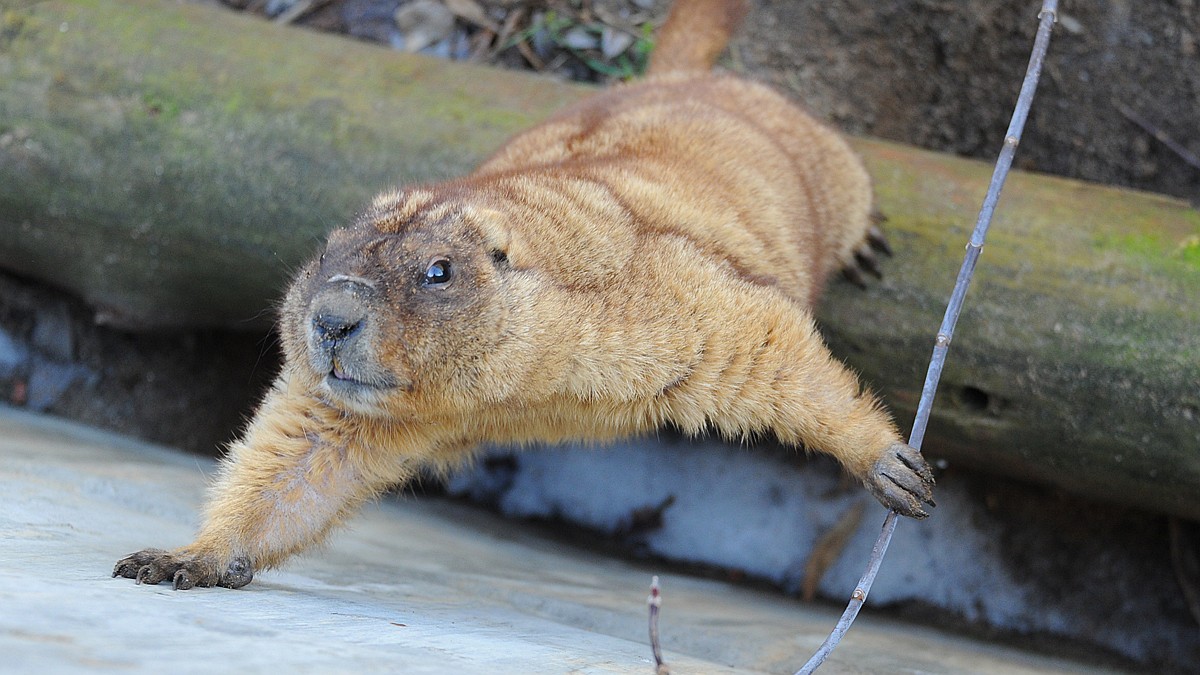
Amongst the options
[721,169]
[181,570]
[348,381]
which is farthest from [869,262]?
[181,570]

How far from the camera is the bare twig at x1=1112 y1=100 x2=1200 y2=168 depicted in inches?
227

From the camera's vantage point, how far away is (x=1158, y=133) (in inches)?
228

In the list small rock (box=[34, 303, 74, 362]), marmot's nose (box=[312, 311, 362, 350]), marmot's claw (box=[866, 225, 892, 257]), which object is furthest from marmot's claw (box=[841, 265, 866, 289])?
small rock (box=[34, 303, 74, 362])

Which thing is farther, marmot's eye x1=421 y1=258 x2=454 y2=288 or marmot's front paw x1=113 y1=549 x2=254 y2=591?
marmot's eye x1=421 y1=258 x2=454 y2=288

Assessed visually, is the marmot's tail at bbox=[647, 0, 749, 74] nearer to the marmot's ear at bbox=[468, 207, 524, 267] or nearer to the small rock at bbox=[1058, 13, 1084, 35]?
the small rock at bbox=[1058, 13, 1084, 35]

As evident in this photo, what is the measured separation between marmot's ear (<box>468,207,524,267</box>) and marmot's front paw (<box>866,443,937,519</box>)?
1.33 m

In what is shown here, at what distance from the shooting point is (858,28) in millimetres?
6188

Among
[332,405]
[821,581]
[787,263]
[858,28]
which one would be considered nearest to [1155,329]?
[787,263]

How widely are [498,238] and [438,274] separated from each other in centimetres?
25

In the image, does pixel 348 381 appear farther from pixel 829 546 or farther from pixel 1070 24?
pixel 1070 24

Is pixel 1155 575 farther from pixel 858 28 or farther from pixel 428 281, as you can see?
pixel 428 281

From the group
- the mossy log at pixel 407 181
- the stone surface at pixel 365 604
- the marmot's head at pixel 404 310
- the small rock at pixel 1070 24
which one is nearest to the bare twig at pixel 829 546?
the stone surface at pixel 365 604

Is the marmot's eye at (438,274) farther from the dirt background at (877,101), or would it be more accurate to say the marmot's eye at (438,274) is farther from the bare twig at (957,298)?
the dirt background at (877,101)

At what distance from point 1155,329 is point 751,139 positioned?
1.73 m
